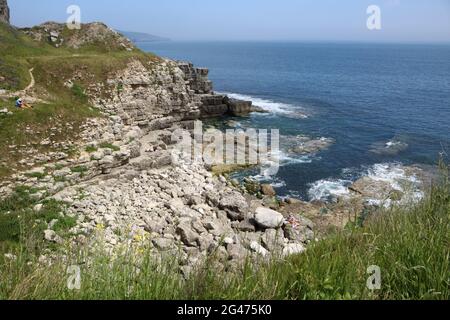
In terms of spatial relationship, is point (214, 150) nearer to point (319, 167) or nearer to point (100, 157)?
point (319, 167)

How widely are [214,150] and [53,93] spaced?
623 inches

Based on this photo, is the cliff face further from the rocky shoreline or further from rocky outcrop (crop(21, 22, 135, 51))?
the rocky shoreline

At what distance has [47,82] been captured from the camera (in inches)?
1411

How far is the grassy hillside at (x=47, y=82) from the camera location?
77.6ft

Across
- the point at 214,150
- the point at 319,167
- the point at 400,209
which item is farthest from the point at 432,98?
the point at 400,209

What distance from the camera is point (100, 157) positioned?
82.5 ft

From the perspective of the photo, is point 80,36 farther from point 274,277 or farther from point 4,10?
point 274,277

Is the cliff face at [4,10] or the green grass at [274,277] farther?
the cliff face at [4,10]

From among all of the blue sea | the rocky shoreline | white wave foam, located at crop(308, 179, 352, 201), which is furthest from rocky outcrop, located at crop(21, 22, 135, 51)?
white wave foam, located at crop(308, 179, 352, 201)

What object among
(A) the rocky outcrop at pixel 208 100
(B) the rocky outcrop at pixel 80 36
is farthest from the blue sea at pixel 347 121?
(B) the rocky outcrop at pixel 80 36

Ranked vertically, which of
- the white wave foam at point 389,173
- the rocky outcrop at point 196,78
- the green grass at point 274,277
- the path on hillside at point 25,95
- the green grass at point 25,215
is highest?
the rocky outcrop at point 196,78

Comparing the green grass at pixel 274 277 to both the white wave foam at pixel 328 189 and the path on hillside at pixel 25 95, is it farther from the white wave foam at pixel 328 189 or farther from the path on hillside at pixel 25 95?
the path on hillside at pixel 25 95

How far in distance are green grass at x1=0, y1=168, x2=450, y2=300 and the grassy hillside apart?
17441mm

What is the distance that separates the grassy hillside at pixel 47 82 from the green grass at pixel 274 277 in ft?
57.2
